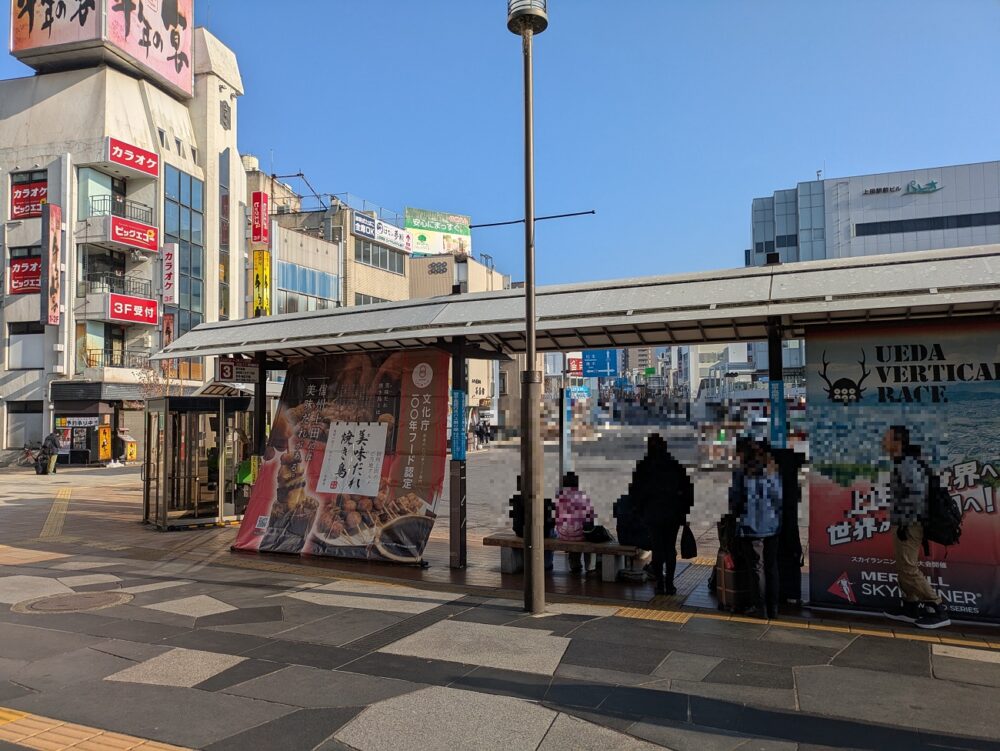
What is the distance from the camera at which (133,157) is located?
39125 millimetres

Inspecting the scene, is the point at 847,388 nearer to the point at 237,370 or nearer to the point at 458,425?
the point at 458,425

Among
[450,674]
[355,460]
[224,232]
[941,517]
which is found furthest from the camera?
[224,232]

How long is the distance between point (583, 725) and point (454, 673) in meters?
1.37

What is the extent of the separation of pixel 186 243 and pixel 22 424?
12.4m

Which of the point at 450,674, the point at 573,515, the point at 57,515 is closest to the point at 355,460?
the point at 573,515

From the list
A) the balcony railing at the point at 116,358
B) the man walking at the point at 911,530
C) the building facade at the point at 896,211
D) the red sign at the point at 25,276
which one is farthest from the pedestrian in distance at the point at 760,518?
the building facade at the point at 896,211

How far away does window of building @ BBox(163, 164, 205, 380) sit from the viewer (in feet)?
137

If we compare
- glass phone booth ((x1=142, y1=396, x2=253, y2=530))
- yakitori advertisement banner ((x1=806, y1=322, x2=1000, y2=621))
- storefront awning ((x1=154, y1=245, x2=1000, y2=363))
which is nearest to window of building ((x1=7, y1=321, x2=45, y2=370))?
glass phone booth ((x1=142, y1=396, x2=253, y2=530))

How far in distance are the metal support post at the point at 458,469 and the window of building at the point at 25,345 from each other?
35474mm

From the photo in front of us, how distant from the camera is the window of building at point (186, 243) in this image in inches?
1642

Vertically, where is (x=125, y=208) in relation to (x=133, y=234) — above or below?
above

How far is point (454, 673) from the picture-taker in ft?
19.8

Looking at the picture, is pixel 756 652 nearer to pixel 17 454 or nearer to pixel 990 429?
pixel 990 429

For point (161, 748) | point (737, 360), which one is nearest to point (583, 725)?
point (161, 748)
